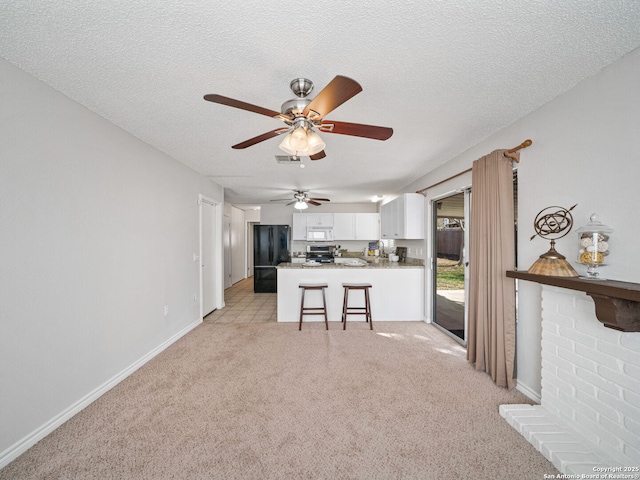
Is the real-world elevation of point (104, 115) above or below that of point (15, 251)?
above

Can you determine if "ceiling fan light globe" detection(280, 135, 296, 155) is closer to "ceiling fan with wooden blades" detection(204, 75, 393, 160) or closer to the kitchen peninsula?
"ceiling fan with wooden blades" detection(204, 75, 393, 160)

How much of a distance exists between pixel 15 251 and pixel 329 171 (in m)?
3.34

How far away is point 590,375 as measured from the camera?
167 cm

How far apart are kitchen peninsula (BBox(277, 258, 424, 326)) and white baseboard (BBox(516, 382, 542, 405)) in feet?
6.58

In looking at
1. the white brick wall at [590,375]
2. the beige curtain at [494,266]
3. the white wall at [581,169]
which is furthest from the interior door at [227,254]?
the white brick wall at [590,375]

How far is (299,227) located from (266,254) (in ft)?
3.45

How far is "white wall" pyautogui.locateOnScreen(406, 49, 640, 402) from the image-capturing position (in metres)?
1.51

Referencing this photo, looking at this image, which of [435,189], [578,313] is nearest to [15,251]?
[578,313]

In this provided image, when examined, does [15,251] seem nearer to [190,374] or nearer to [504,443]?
[190,374]

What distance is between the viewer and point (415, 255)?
4.66m

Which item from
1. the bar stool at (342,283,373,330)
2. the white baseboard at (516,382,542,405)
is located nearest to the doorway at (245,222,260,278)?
the bar stool at (342,283,373,330)

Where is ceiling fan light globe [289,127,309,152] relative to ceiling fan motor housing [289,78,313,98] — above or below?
below

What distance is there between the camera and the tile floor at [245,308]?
4.39 m

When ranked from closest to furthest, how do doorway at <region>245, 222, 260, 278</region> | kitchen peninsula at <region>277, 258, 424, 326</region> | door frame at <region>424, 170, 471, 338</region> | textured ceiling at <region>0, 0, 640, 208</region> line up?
1. textured ceiling at <region>0, 0, 640, 208</region>
2. door frame at <region>424, 170, 471, 338</region>
3. kitchen peninsula at <region>277, 258, 424, 326</region>
4. doorway at <region>245, 222, 260, 278</region>
